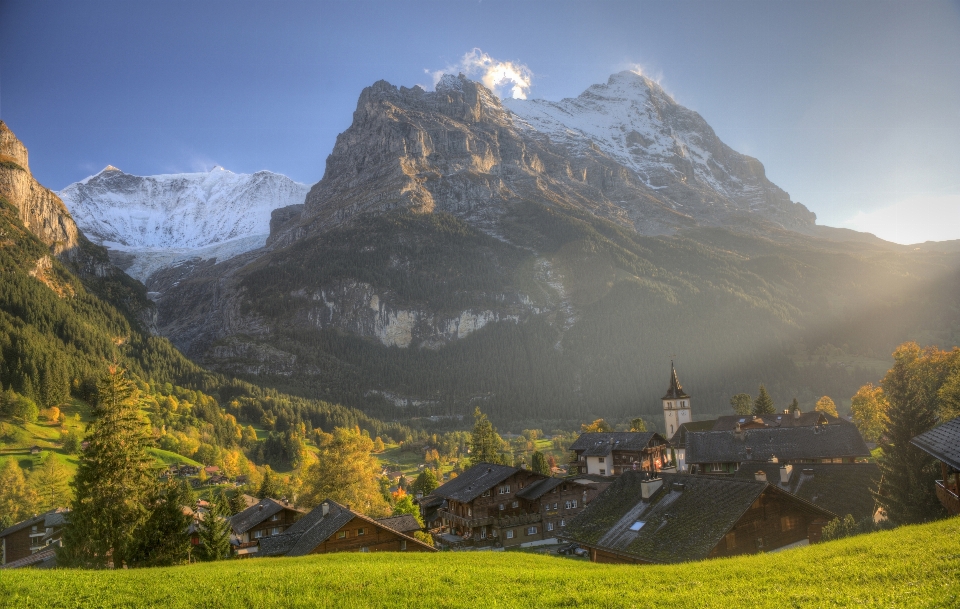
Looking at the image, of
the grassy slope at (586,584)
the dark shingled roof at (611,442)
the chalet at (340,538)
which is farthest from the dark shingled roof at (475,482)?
the grassy slope at (586,584)

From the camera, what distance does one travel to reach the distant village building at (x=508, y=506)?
53.3 meters

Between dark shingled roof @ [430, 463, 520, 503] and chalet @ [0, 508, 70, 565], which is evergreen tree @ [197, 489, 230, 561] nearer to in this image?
dark shingled roof @ [430, 463, 520, 503]

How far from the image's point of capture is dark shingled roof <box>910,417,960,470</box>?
18344mm

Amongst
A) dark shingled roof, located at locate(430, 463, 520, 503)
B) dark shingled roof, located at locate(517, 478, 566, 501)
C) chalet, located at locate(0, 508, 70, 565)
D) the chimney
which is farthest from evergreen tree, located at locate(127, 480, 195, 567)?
chalet, located at locate(0, 508, 70, 565)

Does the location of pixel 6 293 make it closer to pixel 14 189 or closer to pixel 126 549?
pixel 14 189

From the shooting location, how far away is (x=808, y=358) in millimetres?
189250

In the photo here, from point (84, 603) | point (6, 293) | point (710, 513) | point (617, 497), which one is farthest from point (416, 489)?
point (6, 293)

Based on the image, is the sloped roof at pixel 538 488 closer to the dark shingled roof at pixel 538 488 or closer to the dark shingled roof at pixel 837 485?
the dark shingled roof at pixel 538 488

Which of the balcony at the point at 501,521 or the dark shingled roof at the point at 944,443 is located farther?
the balcony at the point at 501,521

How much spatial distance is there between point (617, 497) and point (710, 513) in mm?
7789

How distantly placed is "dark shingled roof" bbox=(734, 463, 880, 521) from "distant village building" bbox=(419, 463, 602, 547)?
22372 mm

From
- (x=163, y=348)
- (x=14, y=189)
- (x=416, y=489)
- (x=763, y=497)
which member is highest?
(x=14, y=189)

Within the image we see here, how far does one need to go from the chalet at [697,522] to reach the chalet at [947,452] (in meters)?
7.29

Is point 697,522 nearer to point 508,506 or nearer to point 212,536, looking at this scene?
point 212,536
